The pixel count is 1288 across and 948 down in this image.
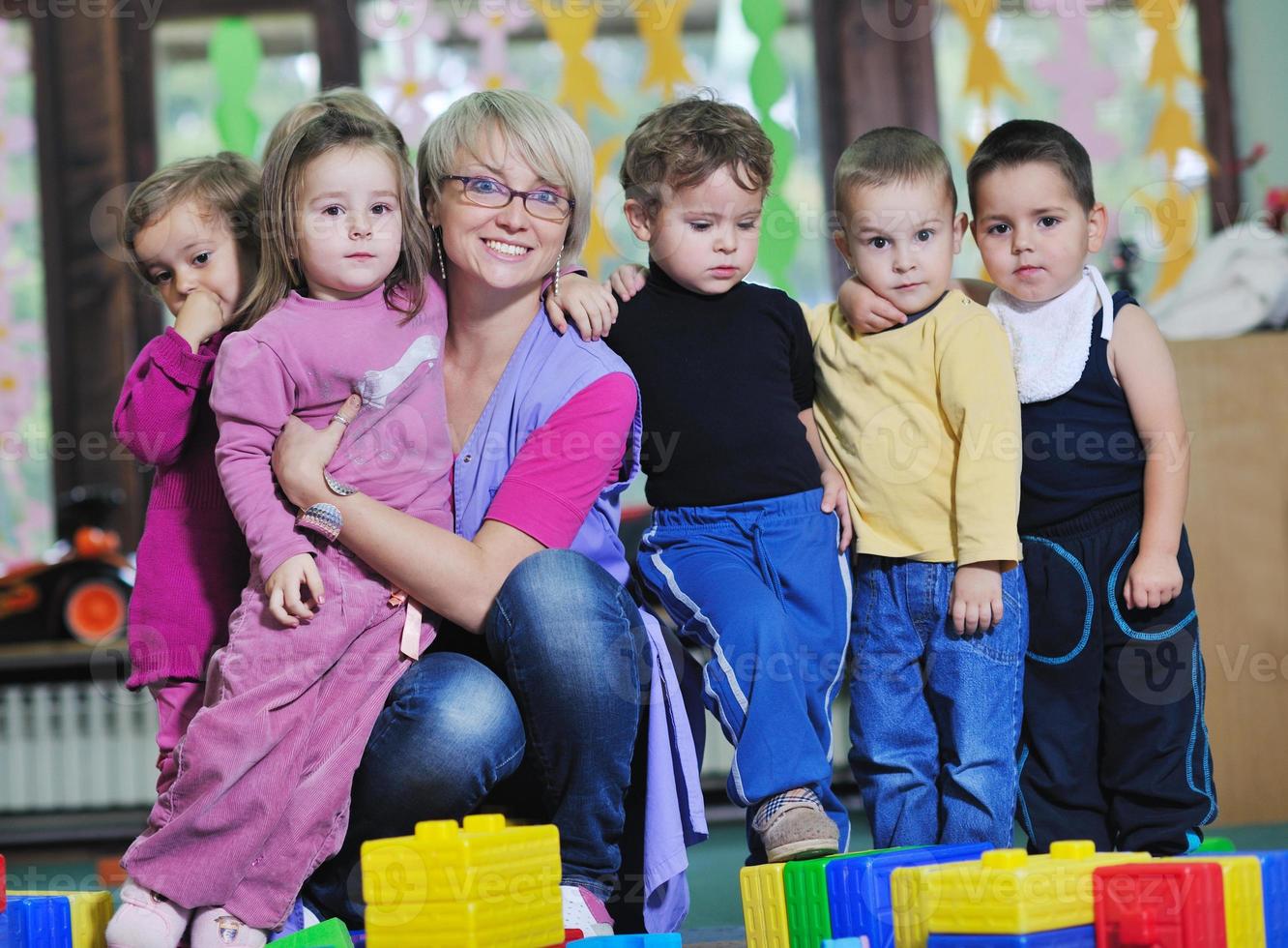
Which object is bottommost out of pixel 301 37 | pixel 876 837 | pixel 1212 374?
pixel 876 837

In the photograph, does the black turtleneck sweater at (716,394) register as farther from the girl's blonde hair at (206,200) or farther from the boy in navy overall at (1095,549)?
the girl's blonde hair at (206,200)

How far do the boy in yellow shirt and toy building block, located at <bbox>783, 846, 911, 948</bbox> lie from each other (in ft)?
1.11

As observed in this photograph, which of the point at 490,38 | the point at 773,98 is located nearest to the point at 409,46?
the point at 490,38

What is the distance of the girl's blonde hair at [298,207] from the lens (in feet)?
4.22

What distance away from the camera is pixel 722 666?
1.25 meters

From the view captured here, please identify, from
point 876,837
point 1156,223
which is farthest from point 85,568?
point 1156,223

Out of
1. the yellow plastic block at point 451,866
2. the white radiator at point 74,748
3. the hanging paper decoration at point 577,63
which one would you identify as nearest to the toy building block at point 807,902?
the yellow plastic block at point 451,866

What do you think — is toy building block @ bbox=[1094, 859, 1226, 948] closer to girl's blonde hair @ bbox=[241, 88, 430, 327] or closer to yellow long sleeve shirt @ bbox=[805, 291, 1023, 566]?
yellow long sleeve shirt @ bbox=[805, 291, 1023, 566]

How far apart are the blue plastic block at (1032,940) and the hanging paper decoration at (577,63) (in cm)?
235

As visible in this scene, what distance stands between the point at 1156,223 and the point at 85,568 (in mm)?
2381

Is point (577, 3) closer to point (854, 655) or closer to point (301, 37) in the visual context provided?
point (301, 37)

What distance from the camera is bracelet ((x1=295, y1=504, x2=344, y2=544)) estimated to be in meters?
1.20

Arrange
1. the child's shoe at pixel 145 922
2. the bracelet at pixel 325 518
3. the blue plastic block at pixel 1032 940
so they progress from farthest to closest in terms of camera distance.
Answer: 1. the bracelet at pixel 325 518
2. the child's shoe at pixel 145 922
3. the blue plastic block at pixel 1032 940

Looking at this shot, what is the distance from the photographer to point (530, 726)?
1209 mm
